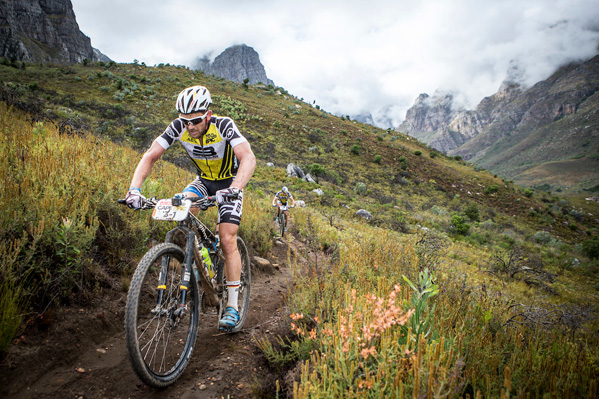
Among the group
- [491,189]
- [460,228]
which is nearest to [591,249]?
[460,228]

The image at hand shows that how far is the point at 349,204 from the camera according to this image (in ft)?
66.4

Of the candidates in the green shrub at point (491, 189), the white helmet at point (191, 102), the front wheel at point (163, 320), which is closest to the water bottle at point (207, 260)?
the front wheel at point (163, 320)

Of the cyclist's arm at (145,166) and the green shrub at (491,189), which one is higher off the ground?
the green shrub at (491,189)

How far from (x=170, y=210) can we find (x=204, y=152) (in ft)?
3.78

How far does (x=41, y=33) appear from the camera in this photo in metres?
94.5

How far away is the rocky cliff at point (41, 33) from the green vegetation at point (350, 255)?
68022 mm

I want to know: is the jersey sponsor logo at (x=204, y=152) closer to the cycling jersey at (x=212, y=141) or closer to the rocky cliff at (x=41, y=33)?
the cycling jersey at (x=212, y=141)

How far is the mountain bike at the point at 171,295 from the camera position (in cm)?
214

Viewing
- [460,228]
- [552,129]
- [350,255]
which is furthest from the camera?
[552,129]

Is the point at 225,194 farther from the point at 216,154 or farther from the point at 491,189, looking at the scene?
the point at 491,189

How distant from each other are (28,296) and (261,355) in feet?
7.81

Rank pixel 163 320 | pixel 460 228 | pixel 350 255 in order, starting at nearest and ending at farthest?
pixel 163 320 → pixel 350 255 → pixel 460 228

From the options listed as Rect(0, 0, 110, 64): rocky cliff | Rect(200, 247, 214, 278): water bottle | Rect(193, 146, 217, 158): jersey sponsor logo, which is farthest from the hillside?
Rect(0, 0, 110, 64): rocky cliff

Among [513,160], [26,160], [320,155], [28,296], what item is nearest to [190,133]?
[28,296]
